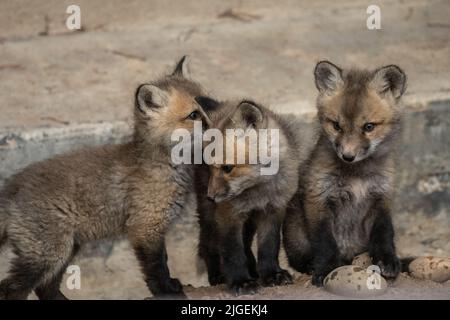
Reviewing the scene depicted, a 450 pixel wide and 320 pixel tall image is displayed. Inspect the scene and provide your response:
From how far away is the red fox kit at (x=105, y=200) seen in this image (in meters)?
5.87

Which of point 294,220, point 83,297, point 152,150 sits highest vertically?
point 152,150

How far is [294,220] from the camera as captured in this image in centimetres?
636

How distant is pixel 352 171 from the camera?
6.05 metres

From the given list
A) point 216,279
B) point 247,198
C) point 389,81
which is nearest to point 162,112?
point 247,198

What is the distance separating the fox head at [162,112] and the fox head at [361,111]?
0.79 metres

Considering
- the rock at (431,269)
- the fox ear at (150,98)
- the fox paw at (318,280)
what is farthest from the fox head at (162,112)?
the rock at (431,269)

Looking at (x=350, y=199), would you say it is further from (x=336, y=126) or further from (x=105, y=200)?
(x=105, y=200)

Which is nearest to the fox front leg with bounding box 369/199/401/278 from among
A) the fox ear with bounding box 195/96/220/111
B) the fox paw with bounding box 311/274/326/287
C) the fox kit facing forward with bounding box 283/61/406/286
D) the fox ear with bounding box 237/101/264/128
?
the fox kit facing forward with bounding box 283/61/406/286

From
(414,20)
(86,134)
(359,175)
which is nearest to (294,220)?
(359,175)

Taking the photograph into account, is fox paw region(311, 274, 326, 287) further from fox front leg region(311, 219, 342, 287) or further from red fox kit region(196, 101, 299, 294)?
red fox kit region(196, 101, 299, 294)

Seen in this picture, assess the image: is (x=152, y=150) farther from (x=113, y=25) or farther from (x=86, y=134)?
(x=113, y=25)

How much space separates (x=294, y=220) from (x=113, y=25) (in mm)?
4046

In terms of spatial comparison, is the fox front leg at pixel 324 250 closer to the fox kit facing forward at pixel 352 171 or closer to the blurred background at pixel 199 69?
the fox kit facing forward at pixel 352 171

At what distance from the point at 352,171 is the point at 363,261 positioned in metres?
A: 0.55
